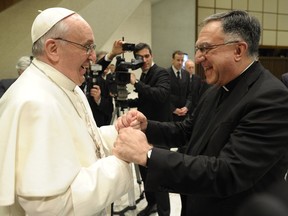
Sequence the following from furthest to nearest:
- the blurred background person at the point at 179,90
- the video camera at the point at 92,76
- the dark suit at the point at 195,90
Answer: the dark suit at the point at 195,90 → the blurred background person at the point at 179,90 → the video camera at the point at 92,76

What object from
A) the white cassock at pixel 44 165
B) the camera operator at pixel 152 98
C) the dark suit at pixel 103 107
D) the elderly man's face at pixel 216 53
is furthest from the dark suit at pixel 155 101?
the white cassock at pixel 44 165

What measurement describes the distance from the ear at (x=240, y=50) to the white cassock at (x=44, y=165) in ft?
2.32

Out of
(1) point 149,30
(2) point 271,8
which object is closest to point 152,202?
(1) point 149,30

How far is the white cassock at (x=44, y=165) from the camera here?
1.12 m

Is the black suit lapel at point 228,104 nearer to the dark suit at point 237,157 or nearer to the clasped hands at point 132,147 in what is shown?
the dark suit at point 237,157

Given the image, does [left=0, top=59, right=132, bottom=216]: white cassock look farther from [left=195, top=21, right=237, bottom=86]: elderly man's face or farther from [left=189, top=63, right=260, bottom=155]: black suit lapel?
[left=195, top=21, right=237, bottom=86]: elderly man's face

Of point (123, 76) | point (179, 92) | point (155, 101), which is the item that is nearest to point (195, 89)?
point (179, 92)

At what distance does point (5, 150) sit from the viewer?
3.85 ft

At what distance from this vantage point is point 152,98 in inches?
120

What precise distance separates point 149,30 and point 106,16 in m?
5.21

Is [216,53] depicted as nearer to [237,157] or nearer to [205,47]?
[205,47]

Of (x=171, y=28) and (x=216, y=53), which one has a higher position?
(x=171, y=28)

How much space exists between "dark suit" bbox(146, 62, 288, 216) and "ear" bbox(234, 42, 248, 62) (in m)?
0.11

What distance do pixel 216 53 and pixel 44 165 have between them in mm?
897
